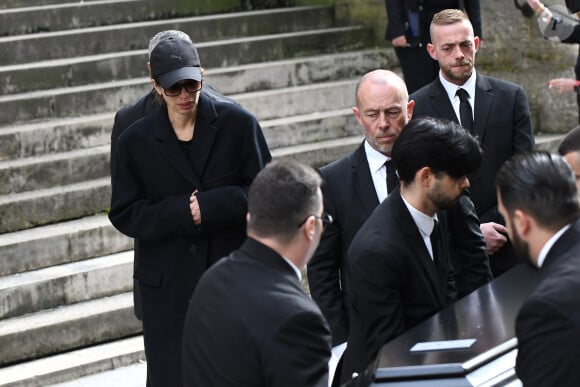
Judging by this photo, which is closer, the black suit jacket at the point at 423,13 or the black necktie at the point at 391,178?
the black necktie at the point at 391,178

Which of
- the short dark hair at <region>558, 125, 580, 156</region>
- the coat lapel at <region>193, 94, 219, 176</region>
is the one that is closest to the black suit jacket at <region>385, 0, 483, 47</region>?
the coat lapel at <region>193, 94, 219, 176</region>

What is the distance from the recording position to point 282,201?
333cm

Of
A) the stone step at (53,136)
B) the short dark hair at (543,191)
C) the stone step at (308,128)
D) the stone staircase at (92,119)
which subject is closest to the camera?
the short dark hair at (543,191)

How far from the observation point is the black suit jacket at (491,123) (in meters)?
5.39

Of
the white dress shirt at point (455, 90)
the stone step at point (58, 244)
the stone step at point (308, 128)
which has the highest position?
the white dress shirt at point (455, 90)

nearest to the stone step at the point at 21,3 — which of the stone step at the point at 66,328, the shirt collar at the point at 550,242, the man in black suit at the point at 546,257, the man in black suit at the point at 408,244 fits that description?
the stone step at the point at 66,328

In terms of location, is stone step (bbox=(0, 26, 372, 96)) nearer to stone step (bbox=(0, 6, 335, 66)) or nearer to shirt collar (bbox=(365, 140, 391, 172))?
stone step (bbox=(0, 6, 335, 66))

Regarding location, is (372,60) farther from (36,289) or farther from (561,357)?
(561,357)

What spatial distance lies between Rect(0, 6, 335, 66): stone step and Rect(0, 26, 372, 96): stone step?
10cm

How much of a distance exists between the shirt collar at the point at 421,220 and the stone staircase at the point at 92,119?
116 inches

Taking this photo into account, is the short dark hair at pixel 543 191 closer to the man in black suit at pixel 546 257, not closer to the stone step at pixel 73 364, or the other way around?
the man in black suit at pixel 546 257

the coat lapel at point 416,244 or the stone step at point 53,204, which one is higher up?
the coat lapel at point 416,244

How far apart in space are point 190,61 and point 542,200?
2158 mm

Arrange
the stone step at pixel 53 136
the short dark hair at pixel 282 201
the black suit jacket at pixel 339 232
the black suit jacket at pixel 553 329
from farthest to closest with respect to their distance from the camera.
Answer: the stone step at pixel 53 136 → the black suit jacket at pixel 339 232 → the short dark hair at pixel 282 201 → the black suit jacket at pixel 553 329
